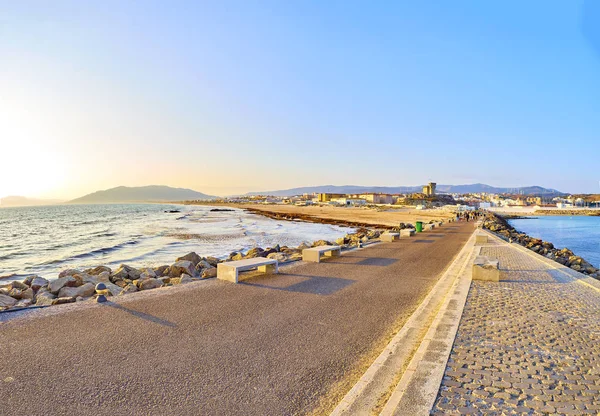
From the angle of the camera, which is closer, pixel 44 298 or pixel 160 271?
pixel 44 298

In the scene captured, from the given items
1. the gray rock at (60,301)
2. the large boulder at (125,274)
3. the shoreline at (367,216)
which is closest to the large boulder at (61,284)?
the large boulder at (125,274)

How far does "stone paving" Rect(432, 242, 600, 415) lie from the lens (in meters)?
3.00

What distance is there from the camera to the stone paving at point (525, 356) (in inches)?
118

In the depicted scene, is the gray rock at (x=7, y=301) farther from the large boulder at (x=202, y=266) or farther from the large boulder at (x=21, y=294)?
the large boulder at (x=202, y=266)

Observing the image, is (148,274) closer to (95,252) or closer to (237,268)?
(237,268)

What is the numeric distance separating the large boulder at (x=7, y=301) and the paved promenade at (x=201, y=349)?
2538 mm

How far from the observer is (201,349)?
168 inches

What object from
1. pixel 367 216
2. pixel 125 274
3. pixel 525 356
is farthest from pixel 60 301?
pixel 367 216

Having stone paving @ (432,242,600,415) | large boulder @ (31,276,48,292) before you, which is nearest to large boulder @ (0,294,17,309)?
large boulder @ (31,276,48,292)

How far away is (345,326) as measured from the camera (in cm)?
519

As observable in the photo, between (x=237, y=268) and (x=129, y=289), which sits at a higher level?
(x=237, y=268)

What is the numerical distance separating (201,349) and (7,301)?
5957 mm

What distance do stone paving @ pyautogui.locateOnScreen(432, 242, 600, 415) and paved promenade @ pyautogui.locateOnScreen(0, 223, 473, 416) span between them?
984 mm

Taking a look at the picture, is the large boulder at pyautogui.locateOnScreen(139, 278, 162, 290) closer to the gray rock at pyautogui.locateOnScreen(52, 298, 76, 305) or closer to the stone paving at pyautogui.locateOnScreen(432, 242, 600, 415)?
the gray rock at pyautogui.locateOnScreen(52, 298, 76, 305)
